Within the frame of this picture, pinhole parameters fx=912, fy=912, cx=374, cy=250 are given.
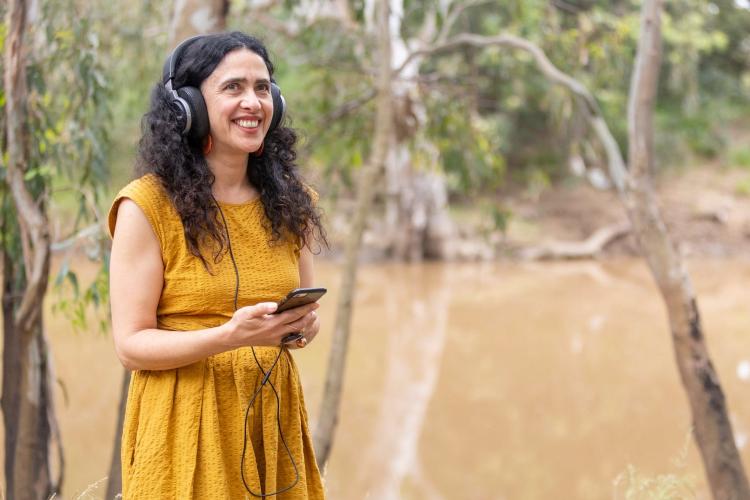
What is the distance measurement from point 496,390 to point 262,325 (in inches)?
239

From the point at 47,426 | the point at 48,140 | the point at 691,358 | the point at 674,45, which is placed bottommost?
the point at 47,426

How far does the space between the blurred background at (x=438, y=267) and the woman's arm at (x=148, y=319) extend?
397mm

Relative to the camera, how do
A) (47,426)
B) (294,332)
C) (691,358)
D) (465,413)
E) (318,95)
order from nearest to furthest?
1. (294,332)
2. (47,426)
3. (691,358)
4. (318,95)
5. (465,413)

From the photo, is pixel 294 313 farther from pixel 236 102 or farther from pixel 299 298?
pixel 236 102

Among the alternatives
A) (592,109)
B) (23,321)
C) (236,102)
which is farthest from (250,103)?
(592,109)

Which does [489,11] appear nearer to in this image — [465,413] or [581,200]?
[581,200]

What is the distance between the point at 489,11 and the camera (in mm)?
14625

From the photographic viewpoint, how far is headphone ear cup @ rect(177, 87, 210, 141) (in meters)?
1.50

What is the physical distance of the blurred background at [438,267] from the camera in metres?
3.49

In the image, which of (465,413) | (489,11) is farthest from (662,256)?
(489,11)

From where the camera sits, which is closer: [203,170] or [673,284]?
[203,170]

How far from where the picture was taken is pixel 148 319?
1431mm

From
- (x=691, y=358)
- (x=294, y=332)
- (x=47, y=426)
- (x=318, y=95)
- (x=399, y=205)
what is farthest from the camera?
(x=399, y=205)

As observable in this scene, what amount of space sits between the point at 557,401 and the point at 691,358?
3.64 metres
